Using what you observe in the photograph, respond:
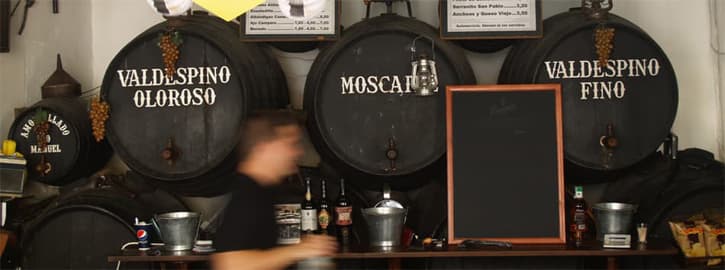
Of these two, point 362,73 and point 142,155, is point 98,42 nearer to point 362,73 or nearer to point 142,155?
point 142,155

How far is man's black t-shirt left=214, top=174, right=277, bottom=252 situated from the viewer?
10.2 feet

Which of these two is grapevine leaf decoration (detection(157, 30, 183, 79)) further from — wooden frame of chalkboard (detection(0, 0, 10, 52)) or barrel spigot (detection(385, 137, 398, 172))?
barrel spigot (detection(385, 137, 398, 172))

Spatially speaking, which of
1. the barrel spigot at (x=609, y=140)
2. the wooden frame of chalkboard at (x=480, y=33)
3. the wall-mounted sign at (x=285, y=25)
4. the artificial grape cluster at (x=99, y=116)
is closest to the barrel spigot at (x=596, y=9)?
the wooden frame of chalkboard at (x=480, y=33)

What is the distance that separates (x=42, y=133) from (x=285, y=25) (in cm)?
145

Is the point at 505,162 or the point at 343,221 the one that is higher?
the point at 505,162

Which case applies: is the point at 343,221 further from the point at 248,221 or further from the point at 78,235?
the point at 248,221

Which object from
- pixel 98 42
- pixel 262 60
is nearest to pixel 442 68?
pixel 262 60

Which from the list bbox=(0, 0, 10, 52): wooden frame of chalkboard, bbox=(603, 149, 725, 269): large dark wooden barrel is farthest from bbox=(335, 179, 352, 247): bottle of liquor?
bbox=(0, 0, 10, 52): wooden frame of chalkboard

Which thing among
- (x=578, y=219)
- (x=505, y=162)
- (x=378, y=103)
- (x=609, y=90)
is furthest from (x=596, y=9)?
(x=378, y=103)

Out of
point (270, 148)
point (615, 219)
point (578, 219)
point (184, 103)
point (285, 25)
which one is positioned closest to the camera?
point (270, 148)

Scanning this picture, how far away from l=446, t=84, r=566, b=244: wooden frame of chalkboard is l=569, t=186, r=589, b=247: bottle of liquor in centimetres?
10

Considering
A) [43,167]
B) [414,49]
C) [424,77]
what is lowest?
[43,167]

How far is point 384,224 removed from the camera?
4.66 meters

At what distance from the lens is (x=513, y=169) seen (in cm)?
480
